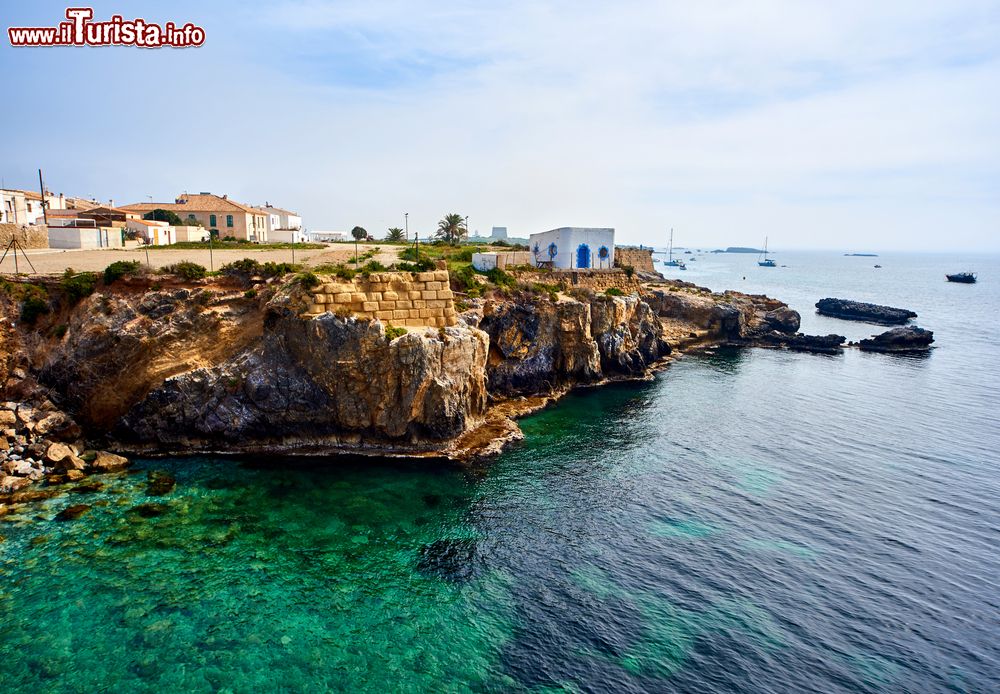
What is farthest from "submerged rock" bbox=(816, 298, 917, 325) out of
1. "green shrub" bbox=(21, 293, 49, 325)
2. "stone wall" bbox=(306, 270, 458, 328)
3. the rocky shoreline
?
"green shrub" bbox=(21, 293, 49, 325)

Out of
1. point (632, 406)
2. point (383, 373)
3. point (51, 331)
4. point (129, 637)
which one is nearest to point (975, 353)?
point (632, 406)

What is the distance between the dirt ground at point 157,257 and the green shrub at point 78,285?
2258 millimetres

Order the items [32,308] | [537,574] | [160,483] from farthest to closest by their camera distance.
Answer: [32,308], [160,483], [537,574]

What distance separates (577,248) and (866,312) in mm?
68021

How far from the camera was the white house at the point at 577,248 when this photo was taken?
5484 centimetres

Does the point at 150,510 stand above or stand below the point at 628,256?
below

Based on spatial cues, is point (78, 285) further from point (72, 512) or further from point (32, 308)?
point (72, 512)

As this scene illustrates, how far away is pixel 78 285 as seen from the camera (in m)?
33.7

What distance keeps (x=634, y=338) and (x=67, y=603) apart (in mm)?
47049

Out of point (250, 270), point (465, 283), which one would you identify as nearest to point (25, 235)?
Answer: point (250, 270)

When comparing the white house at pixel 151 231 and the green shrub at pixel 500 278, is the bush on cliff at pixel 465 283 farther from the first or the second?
the white house at pixel 151 231

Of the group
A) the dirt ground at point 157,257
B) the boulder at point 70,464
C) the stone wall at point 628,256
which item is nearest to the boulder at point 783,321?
the stone wall at point 628,256

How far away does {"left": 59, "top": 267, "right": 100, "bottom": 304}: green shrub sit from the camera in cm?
3369

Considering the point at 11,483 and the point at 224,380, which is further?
the point at 224,380
